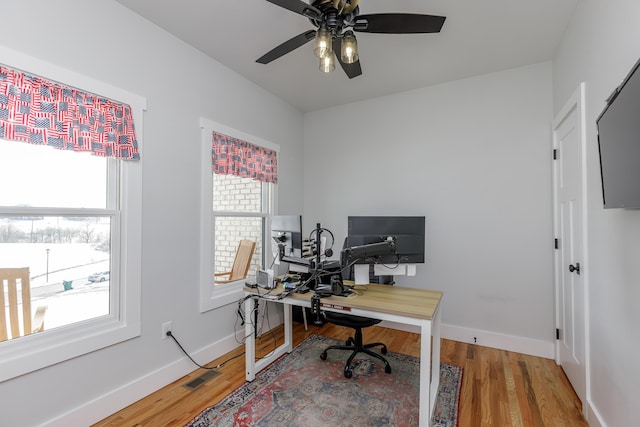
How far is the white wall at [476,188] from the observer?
8.93 feet

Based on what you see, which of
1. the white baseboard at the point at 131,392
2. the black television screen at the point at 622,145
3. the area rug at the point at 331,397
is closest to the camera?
the black television screen at the point at 622,145

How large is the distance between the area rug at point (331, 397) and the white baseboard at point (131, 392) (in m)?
0.54

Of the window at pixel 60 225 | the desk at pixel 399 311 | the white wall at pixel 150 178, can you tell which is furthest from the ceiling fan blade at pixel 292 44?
the desk at pixel 399 311

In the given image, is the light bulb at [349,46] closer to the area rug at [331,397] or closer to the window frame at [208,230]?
the window frame at [208,230]

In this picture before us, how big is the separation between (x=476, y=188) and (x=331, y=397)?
246 centimetres

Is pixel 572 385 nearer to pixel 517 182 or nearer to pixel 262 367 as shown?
pixel 517 182

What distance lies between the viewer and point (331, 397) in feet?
6.77

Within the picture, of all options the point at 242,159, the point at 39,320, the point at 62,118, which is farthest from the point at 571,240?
the point at 39,320

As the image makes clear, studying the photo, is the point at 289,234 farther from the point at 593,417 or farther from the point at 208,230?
the point at 593,417

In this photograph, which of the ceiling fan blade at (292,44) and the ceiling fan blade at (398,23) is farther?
the ceiling fan blade at (292,44)

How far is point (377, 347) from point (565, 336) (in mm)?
1619

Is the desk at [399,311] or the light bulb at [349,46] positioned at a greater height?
the light bulb at [349,46]

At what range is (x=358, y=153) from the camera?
3668mm

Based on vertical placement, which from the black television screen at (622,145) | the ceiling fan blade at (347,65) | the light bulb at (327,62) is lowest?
the black television screen at (622,145)
